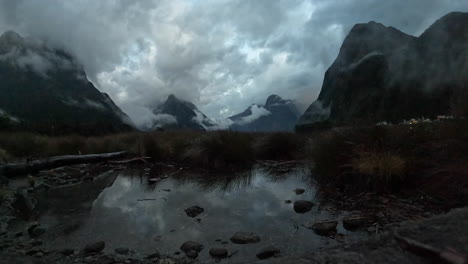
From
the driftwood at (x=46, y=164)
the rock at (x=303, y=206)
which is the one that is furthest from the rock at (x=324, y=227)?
the driftwood at (x=46, y=164)

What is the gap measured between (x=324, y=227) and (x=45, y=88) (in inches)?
4978

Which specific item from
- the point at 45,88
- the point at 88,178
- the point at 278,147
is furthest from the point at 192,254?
the point at 45,88

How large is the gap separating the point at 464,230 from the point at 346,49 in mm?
144449

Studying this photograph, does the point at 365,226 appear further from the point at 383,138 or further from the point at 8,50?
the point at 8,50

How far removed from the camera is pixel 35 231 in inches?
158

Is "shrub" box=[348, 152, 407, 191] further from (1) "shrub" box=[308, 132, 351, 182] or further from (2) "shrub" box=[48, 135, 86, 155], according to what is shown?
(2) "shrub" box=[48, 135, 86, 155]

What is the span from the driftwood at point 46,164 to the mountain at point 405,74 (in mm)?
44130

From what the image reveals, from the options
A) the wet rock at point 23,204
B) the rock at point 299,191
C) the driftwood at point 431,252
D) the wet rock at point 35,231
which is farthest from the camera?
the rock at point 299,191

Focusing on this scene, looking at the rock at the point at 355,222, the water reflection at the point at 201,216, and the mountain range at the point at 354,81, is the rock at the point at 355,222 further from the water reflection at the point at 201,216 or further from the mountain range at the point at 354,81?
the mountain range at the point at 354,81

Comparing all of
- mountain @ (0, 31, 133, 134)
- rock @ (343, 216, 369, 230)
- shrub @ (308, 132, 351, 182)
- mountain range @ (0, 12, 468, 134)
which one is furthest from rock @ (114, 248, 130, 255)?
mountain @ (0, 31, 133, 134)

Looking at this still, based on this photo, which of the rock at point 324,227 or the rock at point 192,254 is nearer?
the rock at point 192,254

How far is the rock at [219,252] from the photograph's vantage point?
127 inches

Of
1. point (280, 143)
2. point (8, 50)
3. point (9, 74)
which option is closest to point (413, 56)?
point (280, 143)

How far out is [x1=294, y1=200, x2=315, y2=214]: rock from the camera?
4590 millimetres
